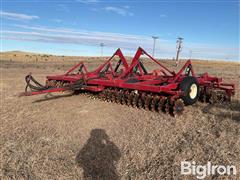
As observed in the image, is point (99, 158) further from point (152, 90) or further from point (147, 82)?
point (147, 82)

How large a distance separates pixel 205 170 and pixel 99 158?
5.69ft

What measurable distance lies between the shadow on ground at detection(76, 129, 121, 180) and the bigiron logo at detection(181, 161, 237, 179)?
3.50 feet

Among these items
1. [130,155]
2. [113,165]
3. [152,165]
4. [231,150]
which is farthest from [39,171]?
[231,150]

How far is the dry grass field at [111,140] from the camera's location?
14.0 ft

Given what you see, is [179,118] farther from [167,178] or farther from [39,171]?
[39,171]

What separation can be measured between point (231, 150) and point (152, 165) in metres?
1.48

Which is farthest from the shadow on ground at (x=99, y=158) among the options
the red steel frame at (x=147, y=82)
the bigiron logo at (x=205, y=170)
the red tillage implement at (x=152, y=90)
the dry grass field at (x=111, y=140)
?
the red steel frame at (x=147, y=82)

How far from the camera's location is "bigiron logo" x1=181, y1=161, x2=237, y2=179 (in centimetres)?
392

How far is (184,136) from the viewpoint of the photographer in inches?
215

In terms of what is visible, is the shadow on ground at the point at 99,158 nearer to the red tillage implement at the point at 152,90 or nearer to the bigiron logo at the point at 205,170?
the bigiron logo at the point at 205,170

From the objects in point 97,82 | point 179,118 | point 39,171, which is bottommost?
point 39,171

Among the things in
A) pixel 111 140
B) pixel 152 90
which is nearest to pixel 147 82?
pixel 152 90

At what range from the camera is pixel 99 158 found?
4594mm

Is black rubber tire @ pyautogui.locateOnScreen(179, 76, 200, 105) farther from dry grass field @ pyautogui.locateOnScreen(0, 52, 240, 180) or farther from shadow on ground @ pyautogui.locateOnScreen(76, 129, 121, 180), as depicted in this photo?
shadow on ground @ pyautogui.locateOnScreen(76, 129, 121, 180)
